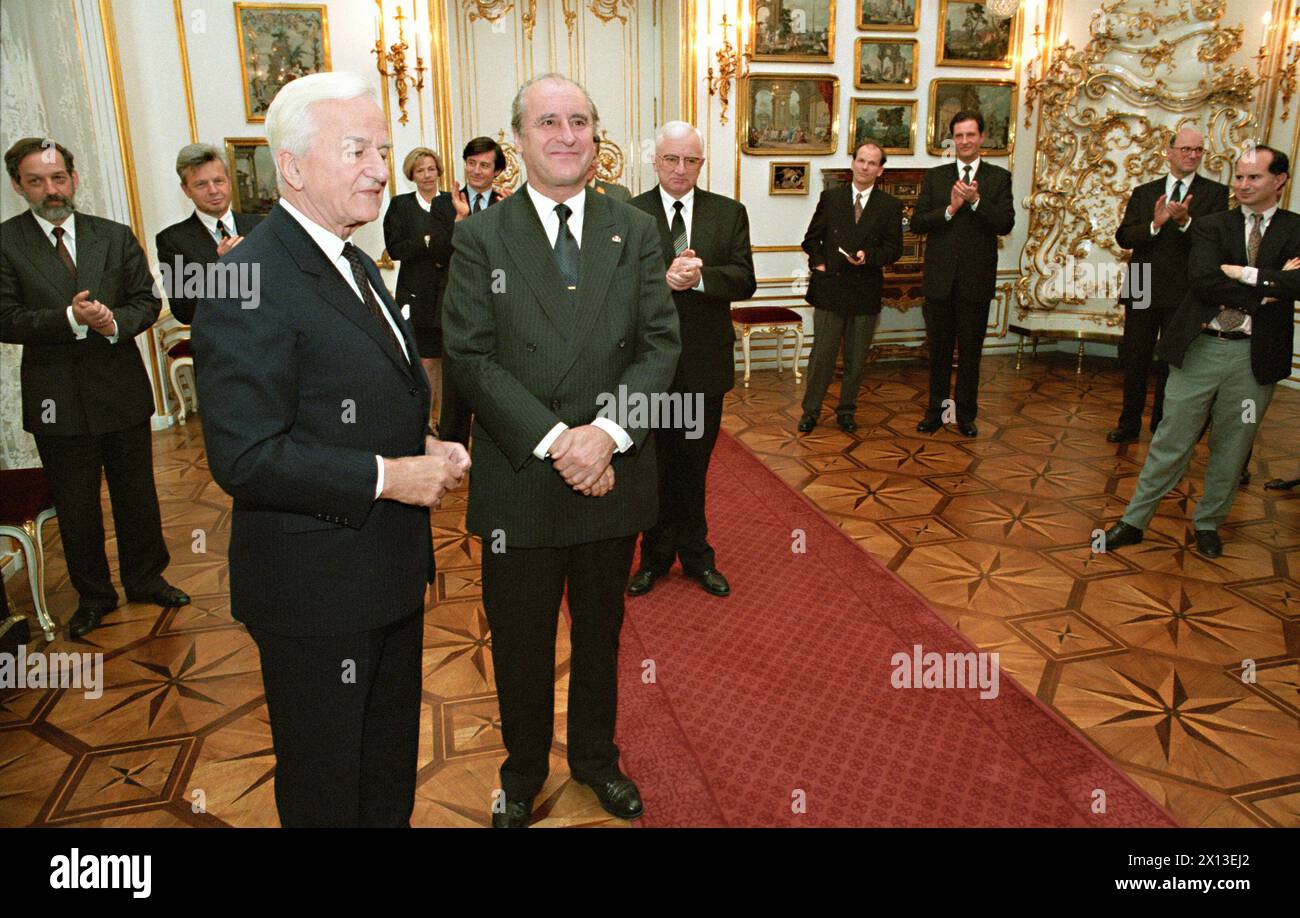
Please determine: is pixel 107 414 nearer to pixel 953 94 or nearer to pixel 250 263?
pixel 250 263

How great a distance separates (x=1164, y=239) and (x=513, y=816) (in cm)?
604

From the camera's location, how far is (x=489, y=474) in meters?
2.33

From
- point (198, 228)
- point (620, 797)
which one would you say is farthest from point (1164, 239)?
point (198, 228)

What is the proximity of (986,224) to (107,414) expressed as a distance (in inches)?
236

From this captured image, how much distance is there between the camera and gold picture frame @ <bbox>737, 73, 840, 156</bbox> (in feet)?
29.8

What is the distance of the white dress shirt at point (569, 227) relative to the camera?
7.19ft

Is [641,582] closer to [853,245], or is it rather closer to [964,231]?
[853,245]

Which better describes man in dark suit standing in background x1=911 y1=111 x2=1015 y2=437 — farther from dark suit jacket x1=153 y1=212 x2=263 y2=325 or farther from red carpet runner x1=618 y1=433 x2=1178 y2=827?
dark suit jacket x1=153 y1=212 x2=263 y2=325

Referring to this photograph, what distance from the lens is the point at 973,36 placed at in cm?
938

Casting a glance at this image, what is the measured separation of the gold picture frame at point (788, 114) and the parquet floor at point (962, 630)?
4.39m

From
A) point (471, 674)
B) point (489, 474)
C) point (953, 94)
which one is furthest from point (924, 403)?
point (489, 474)

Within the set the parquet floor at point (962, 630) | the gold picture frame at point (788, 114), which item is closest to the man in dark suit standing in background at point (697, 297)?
the parquet floor at point (962, 630)

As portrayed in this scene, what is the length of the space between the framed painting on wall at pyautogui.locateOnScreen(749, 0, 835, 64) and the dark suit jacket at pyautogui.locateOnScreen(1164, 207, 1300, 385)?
5738 millimetres

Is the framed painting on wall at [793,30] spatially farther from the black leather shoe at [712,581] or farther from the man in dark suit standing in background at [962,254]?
the black leather shoe at [712,581]
